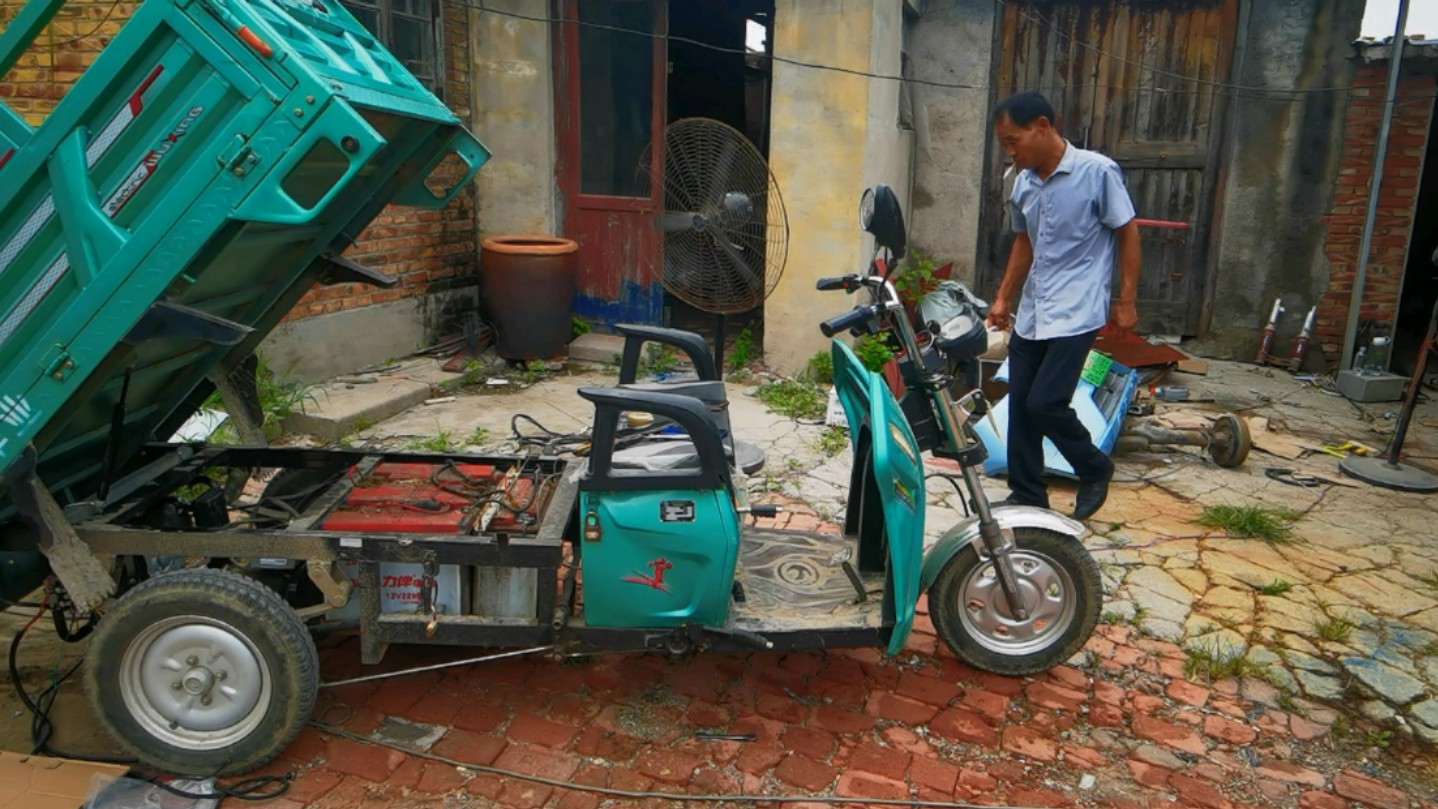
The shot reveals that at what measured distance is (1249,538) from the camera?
500 cm

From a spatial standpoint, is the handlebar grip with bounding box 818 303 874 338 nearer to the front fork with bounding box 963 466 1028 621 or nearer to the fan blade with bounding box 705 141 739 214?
the front fork with bounding box 963 466 1028 621

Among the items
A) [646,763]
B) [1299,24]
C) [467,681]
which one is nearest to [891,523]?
[646,763]

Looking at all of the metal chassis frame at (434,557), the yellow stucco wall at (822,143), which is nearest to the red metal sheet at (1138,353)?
the yellow stucco wall at (822,143)

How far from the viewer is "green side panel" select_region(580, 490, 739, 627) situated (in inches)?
116

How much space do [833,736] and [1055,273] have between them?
2168 mm

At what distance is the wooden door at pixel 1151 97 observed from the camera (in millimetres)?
8344

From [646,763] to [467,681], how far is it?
797 millimetres

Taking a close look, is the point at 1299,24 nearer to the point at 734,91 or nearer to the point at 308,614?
the point at 734,91

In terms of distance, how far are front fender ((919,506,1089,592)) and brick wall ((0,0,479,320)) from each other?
4864mm

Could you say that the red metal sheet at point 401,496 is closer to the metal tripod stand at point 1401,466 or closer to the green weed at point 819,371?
the green weed at point 819,371

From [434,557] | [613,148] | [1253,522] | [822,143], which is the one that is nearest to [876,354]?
[822,143]

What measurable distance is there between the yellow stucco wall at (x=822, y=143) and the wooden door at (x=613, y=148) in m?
1.10

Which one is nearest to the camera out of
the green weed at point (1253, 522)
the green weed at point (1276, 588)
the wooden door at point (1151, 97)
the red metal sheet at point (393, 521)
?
the red metal sheet at point (393, 521)

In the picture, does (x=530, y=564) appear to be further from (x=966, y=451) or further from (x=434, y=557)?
(x=966, y=451)
